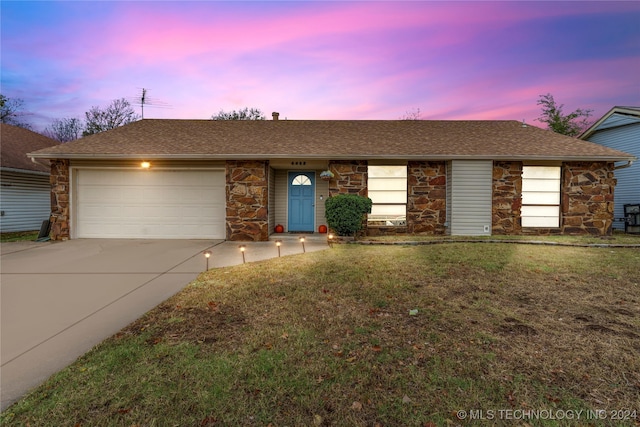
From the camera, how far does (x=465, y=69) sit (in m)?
13.3

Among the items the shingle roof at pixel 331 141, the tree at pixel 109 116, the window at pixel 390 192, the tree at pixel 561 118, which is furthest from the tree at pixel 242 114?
the tree at pixel 561 118

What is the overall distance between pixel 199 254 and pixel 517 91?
15.8m

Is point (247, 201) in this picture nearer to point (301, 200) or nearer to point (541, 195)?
point (301, 200)

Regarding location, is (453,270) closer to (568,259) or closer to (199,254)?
(568,259)

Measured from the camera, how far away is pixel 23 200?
12.0 m

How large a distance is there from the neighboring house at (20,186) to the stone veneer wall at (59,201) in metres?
1.56

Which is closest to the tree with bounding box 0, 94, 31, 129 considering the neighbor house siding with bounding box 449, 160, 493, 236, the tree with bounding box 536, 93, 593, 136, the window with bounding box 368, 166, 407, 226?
the window with bounding box 368, 166, 407, 226

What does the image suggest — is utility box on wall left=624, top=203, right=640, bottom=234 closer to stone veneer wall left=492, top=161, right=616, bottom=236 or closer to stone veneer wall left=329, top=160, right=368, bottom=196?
stone veneer wall left=492, top=161, right=616, bottom=236

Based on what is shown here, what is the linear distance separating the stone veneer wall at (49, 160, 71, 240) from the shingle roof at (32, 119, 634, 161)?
0.54 metres

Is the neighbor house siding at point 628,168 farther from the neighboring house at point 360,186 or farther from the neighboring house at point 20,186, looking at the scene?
the neighboring house at point 20,186

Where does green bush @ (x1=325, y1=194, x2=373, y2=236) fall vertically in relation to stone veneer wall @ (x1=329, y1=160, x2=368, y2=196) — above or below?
below

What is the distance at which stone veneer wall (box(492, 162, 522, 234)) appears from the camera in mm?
9992

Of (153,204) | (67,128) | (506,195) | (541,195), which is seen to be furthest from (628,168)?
(67,128)

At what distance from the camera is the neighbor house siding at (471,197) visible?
9.83 metres
